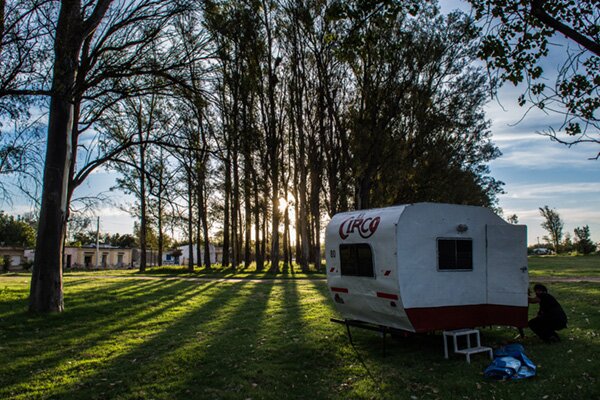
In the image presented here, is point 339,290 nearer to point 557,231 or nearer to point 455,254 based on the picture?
point 455,254

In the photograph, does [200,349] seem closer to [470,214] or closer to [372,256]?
[372,256]

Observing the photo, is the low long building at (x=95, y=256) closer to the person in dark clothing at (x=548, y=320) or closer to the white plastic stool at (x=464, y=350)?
the white plastic stool at (x=464, y=350)

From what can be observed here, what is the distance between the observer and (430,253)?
28.9ft

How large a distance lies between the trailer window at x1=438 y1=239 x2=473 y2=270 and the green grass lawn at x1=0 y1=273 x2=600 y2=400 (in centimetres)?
176

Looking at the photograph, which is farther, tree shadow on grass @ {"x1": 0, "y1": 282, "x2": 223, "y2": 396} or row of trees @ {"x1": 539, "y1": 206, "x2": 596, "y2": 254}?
row of trees @ {"x1": 539, "y1": 206, "x2": 596, "y2": 254}

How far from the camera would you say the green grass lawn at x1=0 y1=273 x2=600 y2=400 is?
6.83m

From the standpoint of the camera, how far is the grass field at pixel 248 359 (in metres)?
6.83

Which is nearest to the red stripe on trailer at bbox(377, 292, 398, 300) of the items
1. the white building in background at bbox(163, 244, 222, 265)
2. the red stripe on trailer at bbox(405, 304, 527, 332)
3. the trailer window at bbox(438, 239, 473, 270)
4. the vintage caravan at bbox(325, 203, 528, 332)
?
the vintage caravan at bbox(325, 203, 528, 332)

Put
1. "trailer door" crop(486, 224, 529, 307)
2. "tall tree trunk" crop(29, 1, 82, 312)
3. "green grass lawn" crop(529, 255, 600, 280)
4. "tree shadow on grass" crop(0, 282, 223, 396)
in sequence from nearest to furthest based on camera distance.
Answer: "tree shadow on grass" crop(0, 282, 223, 396), "trailer door" crop(486, 224, 529, 307), "tall tree trunk" crop(29, 1, 82, 312), "green grass lawn" crop(529, 255, 600, 280)

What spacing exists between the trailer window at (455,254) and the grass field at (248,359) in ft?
5.76

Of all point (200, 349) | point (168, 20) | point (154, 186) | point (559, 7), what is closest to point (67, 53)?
point (168, 20)

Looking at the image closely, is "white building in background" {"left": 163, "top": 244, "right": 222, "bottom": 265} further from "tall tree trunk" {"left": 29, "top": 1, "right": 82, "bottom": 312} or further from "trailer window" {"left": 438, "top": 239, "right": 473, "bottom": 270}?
"trailer window" {"left": 438, "top": 239, "right": 473, "bottom": 270}

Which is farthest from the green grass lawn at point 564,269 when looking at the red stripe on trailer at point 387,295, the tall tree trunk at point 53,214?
the tall tree trunk at point 53,214

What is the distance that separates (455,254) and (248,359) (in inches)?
178
